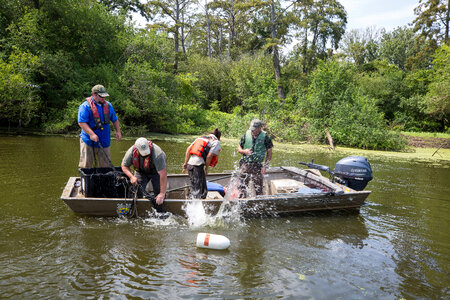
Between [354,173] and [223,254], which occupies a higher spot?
[354,173]

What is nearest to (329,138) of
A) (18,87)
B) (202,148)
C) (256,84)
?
(256,84)

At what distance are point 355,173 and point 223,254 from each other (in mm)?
3621

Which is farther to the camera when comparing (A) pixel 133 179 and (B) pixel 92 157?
(B) pixel 92 157

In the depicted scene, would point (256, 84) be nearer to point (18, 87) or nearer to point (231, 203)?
point (18, 87)

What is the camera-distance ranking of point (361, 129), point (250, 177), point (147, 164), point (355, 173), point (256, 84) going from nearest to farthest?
point (147, 164), point (250, 177), point (355, 173), point (361, 129), point (256, 84)

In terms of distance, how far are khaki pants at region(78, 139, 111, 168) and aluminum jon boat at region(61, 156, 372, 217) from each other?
311 mm

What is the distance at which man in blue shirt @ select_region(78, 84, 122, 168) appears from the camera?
5.98m

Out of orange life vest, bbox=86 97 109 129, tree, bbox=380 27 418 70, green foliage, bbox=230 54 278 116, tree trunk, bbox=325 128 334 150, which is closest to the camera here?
orange life vest, bbox=86 97 109 129

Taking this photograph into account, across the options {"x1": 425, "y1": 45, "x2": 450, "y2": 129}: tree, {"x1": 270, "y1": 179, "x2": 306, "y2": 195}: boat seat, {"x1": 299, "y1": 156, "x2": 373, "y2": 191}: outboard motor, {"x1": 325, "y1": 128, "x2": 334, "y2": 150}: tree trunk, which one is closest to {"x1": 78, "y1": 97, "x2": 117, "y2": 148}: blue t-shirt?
{"x1": 270, "y1": 179, "x2": 306, "y2": 195}: boat seat

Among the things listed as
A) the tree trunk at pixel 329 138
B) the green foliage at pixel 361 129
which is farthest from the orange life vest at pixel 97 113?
the green foliage at pixel 361 129

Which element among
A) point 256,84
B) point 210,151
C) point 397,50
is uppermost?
point 397,50

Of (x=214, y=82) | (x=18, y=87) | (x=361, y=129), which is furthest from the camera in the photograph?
(x=214, y=82)

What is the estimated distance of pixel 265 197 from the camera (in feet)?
20.4

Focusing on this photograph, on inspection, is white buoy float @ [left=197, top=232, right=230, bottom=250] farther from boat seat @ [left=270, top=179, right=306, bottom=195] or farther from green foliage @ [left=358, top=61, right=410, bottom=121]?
green foliage @ [left=358, top=61, right=410, bottom=121]
